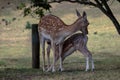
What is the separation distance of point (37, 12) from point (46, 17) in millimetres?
1027

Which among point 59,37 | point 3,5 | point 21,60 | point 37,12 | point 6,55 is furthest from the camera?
point 3,5

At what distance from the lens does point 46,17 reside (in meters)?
9.31

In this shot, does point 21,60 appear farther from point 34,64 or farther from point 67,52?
point 67,52

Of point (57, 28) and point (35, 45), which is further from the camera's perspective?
point (35, 45)

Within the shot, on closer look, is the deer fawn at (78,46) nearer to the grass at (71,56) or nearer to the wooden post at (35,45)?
the grass at (71,56)

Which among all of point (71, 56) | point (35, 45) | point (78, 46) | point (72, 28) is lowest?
point (71, 56)

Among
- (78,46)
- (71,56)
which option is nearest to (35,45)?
(78,46)

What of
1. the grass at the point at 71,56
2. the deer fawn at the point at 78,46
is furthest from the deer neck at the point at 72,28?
the grass at the point at 71,56

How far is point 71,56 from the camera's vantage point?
1525 cm

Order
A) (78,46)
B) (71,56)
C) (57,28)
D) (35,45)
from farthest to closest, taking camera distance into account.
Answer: (71,56), (35,45), (78,46), (57,28)

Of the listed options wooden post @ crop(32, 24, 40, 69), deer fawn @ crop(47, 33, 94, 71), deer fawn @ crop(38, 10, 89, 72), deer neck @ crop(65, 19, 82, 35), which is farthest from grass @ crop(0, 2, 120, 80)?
deer neck @ crop(65, 19, 82, 35)

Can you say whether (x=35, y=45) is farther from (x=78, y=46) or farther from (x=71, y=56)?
(x=71, y=56)

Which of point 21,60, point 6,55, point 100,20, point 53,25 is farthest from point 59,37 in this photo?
point 100,20

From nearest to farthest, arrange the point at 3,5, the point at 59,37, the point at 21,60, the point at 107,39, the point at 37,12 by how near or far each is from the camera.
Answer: the point at 59,37 < the point at 37,12 < the point at 21,60 < the point at 107,39 < the point at 3,5
